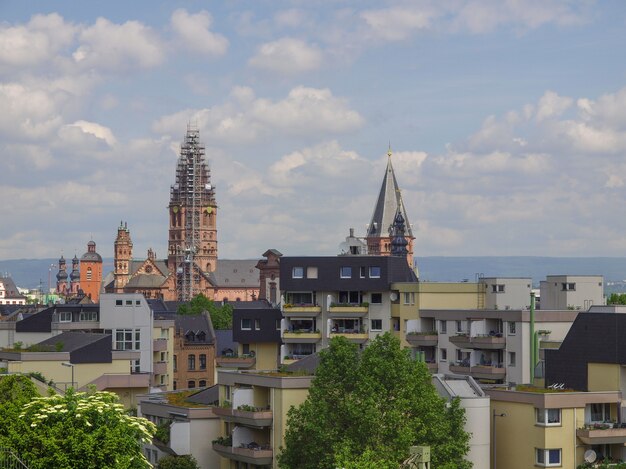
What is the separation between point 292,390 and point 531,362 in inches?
637

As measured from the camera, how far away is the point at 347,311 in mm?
107000

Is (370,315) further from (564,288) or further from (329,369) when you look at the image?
(329,369)

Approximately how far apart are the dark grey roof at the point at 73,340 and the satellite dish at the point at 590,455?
42.9 meters

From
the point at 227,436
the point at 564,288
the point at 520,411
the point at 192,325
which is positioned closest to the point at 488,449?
the point at 520,411

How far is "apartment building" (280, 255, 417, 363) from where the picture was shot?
106m

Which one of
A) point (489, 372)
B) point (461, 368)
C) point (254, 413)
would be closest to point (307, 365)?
point (254, 413)

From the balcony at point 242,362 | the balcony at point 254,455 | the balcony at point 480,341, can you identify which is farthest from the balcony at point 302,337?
the balcony at point 254,455

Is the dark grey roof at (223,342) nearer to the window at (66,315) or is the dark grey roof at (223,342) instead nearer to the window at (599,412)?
the window at (66,315)

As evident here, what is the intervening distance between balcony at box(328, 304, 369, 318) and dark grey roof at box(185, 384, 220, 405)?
A: 23.3 metres

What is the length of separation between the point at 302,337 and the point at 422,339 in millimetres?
12385

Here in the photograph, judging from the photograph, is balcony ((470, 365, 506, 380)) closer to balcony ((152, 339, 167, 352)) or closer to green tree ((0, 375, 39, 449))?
green tree ((0, 375, 39, 449))

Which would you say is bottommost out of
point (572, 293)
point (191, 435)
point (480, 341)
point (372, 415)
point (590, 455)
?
point (191, 435)

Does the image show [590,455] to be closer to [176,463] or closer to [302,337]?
[176,463]

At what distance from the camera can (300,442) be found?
68.2 meters
